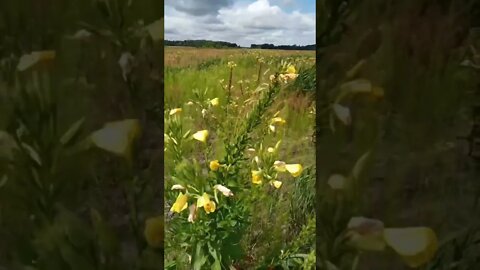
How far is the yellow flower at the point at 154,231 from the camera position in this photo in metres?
1.02

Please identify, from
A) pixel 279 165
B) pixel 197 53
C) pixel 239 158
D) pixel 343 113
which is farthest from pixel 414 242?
pixel 197 53

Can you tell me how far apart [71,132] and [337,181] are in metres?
0.46

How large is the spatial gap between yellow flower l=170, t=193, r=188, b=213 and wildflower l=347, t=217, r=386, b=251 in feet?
1.46

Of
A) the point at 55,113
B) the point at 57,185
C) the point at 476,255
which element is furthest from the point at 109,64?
the point at 476,255

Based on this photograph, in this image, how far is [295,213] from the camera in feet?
4.24

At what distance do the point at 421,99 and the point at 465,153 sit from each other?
0.12 metres

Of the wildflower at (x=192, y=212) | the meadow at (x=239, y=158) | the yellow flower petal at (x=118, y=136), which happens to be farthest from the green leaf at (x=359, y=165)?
the wildflower at (x=192, y=212)

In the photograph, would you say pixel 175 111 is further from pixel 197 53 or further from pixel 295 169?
pixel 295 169

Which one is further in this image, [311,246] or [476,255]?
[311,246]

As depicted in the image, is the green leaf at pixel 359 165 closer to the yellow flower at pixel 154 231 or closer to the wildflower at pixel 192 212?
the yellow flower at pixel 154 231

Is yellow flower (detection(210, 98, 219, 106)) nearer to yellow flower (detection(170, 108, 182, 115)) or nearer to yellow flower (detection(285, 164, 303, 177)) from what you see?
yellow flower (detection(170, 108, 182, 115))

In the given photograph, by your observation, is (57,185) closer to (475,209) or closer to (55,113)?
(55,113)

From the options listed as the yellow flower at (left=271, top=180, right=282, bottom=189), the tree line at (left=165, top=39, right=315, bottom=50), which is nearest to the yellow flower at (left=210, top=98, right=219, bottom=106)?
the tree line at (left=165, top=39, right=315, bottom=50)

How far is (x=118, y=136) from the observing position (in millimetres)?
995
